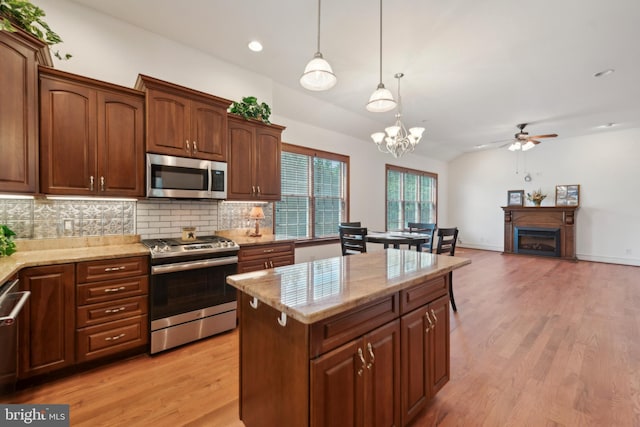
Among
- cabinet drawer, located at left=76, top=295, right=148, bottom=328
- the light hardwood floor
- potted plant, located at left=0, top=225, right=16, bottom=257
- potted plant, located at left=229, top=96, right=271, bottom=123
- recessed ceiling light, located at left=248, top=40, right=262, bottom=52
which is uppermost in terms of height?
recessed ceiling light, located at left=248, top=40, right=262, bottom=52

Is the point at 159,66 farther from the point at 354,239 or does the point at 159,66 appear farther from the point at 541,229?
the point at 541,229

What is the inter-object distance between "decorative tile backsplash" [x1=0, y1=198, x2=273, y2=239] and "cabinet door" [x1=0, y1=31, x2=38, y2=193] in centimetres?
47

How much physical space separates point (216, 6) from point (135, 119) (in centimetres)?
128

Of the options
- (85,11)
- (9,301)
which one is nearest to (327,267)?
(9,301)

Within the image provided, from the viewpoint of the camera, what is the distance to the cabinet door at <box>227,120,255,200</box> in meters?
3.17

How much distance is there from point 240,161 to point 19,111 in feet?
5.86

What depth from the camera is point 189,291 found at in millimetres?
2516

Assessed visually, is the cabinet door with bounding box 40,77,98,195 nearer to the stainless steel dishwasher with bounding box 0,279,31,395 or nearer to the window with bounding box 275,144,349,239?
the stainless steel dishwasher with bounding box 0,279,31,395

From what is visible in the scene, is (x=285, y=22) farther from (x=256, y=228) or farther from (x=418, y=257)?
(x=418, y=257)

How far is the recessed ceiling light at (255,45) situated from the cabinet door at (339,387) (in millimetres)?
3134

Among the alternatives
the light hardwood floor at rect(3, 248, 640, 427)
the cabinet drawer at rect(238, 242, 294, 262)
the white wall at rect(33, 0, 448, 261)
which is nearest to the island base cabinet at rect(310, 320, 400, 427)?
the light hardwood floor at rect(3, 248, 640, 427)

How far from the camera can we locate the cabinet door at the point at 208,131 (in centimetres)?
279

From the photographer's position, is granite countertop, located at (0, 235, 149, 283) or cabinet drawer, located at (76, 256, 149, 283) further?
cabinet drawer, located at (76, 256, 149, 283)

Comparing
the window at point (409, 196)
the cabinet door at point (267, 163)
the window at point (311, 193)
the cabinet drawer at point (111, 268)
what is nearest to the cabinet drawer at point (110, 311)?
the cabinet drawer at point (111, 268)
